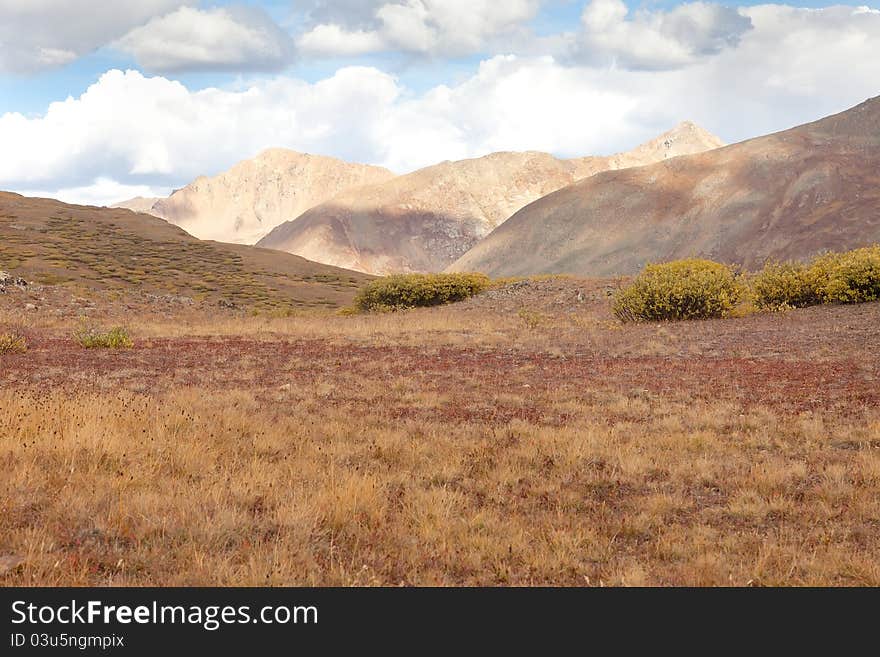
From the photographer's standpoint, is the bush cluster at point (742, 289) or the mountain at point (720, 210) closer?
the bush cluster at point (742, 289)

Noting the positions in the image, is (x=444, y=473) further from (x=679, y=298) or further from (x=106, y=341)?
(x=679, y=298)

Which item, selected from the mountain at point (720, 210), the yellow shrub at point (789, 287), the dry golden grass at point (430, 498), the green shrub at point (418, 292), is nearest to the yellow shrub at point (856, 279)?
the yellow shrub at point (789, 287)

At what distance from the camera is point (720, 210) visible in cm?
7356

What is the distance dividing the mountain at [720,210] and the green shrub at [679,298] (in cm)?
4037

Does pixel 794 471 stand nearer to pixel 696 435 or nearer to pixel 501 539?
pixel 696 435

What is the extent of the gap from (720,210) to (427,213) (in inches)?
4609

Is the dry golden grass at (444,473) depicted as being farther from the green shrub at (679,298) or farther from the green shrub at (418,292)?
the green shrub at (418,292)

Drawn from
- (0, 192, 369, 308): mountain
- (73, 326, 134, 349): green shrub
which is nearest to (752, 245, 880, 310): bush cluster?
(73, 326, 134, 349): green shrub

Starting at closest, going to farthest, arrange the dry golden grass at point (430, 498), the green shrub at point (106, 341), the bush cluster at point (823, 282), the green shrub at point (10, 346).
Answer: the dry golden grass at point (430, 498) < the green shrub at point (10, 346) < the green shrub at point (106, 341) < the bush cluster at point (823, 282)

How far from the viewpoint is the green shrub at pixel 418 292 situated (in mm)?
36875

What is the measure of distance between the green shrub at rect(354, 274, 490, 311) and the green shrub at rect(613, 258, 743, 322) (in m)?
12.5

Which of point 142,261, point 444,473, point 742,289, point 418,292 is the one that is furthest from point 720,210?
point 444,473

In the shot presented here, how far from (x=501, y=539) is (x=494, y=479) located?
1.67m

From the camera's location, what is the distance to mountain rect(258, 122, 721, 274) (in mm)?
178875
